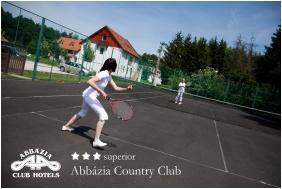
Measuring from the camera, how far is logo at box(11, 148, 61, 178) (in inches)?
139

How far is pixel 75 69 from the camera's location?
98.1ft

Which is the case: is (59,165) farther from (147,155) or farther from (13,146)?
(147,155)

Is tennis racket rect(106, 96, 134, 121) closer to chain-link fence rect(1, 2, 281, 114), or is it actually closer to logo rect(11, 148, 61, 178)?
logo rect(11, 148, 61, 178)

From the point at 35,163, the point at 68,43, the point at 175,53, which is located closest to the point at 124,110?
the point at 35,163

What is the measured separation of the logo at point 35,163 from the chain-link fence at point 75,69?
981 centimetres

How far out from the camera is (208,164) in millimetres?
5352

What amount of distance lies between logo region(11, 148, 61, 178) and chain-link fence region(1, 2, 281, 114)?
386 inches

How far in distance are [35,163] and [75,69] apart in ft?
89.2

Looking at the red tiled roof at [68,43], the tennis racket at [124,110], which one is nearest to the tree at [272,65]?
the red tiled roof at [68,43]

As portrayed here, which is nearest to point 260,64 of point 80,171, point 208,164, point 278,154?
point 278,154

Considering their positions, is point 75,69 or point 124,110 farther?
point 75,69

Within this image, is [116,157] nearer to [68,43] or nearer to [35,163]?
Answer: [35,163]

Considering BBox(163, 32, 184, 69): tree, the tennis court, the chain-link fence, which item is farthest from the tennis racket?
BBox(163, 32, 184, 69): tree

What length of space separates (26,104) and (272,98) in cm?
2573
